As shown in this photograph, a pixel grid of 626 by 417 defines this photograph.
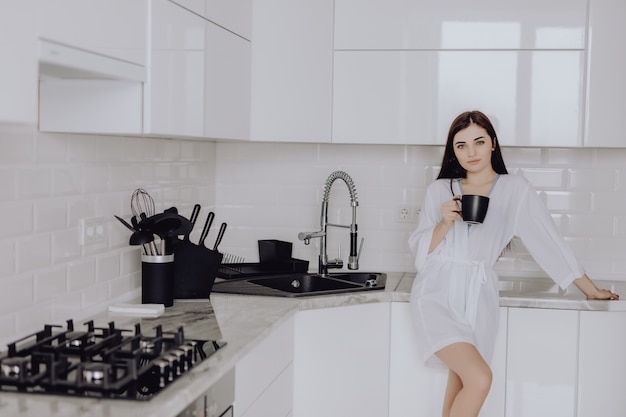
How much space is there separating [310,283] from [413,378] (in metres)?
0.68

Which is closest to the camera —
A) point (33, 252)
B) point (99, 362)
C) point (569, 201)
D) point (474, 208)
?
point (99, 362)

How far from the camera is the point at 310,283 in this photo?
12.6ft

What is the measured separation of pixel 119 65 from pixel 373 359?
169 cm

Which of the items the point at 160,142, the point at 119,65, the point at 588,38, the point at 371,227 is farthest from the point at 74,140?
the point at 588,38

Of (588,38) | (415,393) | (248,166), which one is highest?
(588,38)

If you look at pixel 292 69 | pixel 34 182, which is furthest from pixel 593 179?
pixel 34 182

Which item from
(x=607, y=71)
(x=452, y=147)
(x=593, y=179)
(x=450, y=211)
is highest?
(x=607, y=71)

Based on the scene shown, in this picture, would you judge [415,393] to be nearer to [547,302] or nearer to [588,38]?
[547,302]

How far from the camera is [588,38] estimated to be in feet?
11.7

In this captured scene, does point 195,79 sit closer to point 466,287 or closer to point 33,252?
point 33,252

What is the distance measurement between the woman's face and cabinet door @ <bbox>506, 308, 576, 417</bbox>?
0.60 metres

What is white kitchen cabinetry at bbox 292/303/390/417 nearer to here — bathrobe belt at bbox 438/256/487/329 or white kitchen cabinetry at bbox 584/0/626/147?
bathrobe belt at bbox 438/256/487/329

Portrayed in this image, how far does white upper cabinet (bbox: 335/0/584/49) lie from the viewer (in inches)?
140

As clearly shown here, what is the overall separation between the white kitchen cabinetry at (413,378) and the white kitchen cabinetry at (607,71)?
95 cm
